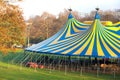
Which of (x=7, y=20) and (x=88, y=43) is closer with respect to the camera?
(x=7, y=20)

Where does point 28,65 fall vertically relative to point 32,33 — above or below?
below

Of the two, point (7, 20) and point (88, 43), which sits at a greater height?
point (7, 20)

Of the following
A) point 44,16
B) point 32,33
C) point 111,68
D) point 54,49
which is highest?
point 44,16

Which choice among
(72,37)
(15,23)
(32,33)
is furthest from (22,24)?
(32,33)

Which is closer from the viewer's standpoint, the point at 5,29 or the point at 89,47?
the point at 5,29

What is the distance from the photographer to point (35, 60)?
87.9ft

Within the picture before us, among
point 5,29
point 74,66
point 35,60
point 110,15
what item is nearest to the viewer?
point 5,29

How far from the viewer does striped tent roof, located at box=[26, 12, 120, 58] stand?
2103 centimetres

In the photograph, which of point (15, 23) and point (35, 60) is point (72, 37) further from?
point (15, 23)

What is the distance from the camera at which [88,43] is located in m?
22.2

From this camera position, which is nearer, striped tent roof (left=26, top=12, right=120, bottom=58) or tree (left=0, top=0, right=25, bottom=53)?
tree (left=0, top=0, right=25, bottom=53)

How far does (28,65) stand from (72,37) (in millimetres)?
4444

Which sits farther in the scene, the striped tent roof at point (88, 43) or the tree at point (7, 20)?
the striped tent roof at point (88, 43)

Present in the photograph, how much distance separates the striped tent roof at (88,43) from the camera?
69.0ft
